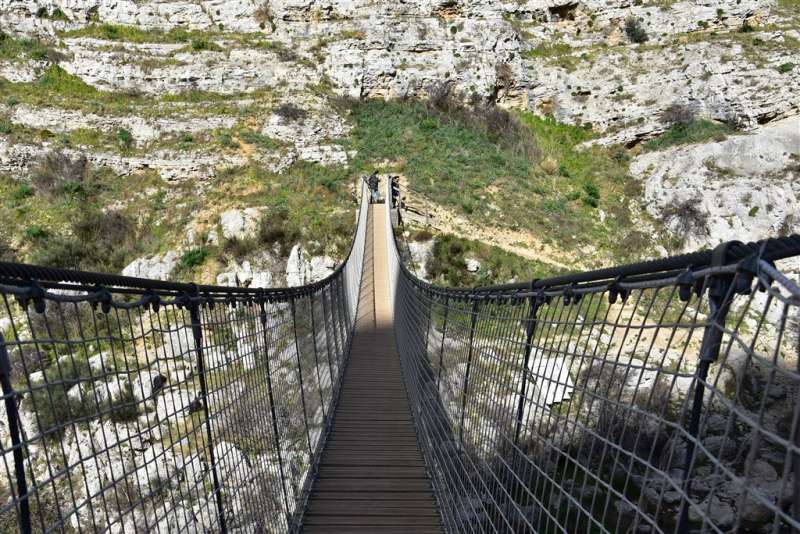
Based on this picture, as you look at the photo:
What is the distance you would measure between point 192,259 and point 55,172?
7181 millimetres

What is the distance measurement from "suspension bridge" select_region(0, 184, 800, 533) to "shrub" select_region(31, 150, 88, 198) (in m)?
10.6

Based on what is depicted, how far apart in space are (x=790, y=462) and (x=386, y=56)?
75.5 feet

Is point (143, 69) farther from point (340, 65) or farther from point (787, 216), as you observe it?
point (787, 216)

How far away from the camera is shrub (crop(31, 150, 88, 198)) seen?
14703mm

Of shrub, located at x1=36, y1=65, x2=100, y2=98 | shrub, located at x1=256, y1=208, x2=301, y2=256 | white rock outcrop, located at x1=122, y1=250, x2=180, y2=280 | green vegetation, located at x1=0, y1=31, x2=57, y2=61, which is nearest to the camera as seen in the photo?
white rock outcrop, located at x1=122, y1=250, x2=180, y2=280

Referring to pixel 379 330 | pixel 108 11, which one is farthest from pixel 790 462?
pixel 108 11

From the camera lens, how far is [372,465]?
3.98m

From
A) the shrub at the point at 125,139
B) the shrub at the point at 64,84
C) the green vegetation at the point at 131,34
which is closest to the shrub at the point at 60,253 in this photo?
the shrub at the point at 125,139

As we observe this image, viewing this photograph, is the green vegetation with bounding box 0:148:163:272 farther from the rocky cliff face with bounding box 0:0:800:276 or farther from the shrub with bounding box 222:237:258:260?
the shrub with bounding box 222:237:258:260

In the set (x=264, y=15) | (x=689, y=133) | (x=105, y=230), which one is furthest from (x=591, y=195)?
(x=264, y=15)

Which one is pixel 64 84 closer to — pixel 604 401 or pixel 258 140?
pixel 258 140

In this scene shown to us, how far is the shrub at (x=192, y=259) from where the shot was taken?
11.7 m

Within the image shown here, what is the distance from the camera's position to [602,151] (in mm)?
18891

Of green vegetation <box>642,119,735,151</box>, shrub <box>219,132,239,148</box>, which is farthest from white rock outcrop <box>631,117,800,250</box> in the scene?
shrub <box>219,132,239,148</box>
